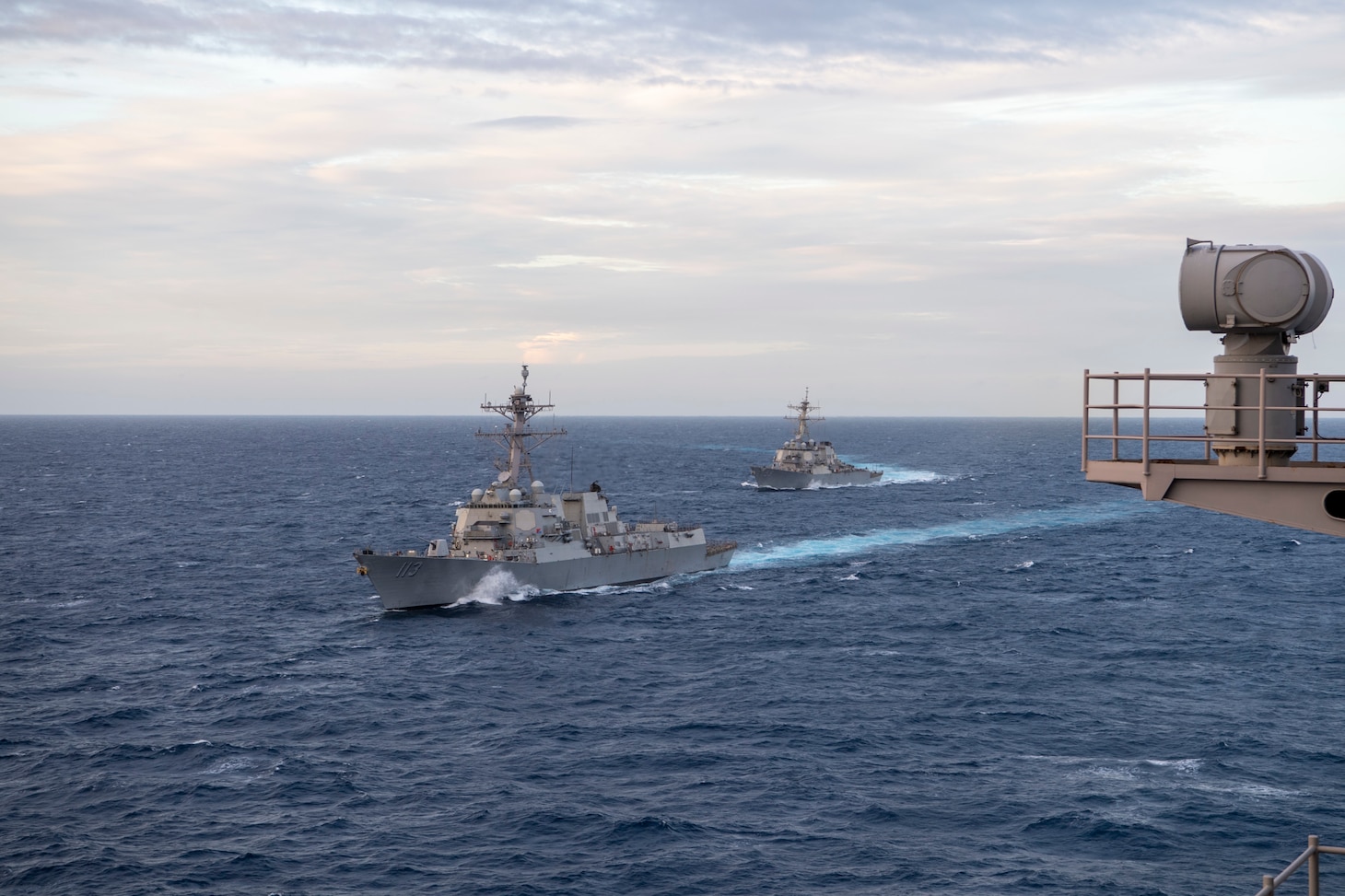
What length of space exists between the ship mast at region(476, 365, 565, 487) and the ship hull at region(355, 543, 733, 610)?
6.21 metres

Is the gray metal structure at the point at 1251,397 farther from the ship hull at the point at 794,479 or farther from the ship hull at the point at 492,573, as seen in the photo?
the ship hull at the point at 794,479

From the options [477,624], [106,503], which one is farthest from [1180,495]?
[106,503]

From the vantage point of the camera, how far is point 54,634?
2126 inches

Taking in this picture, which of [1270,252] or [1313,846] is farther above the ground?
[1270,252]

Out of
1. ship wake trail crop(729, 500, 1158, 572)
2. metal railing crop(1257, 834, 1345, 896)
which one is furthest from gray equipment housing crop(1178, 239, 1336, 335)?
ship wake trail crop(729, 500, 1158, 572)

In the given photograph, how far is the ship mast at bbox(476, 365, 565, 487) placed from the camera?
68.8m

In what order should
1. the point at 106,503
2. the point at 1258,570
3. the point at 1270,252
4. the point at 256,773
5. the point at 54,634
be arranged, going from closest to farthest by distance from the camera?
the point at 1270,252, the point at 256,773, the point at 54,634, the point at 1258,570, the point at 106,503

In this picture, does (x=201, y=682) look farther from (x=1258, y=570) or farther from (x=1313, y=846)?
(x=1258, y=570)

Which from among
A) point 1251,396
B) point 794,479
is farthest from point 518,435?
point 794,479

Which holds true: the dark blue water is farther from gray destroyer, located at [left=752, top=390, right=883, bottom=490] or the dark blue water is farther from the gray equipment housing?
gray destroyer, located at [left=752, top=390, right=883, bottom=490]

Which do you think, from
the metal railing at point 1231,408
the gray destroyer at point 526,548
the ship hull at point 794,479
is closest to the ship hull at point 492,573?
the gray destroyer at point 526,548

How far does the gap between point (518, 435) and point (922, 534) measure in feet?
126

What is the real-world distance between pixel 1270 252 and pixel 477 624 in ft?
151

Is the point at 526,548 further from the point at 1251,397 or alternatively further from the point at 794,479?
the point at 794,479
